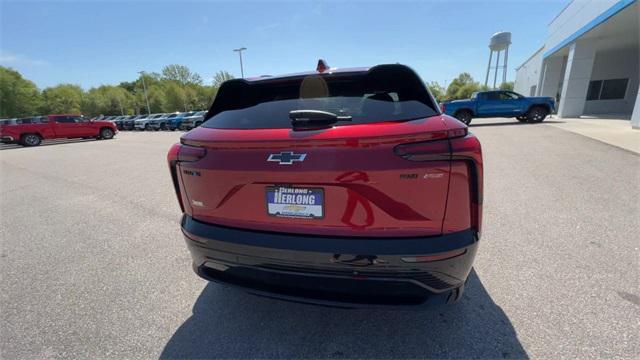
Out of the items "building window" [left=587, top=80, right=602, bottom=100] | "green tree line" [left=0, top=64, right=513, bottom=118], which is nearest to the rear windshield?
"building window" [left=587, top=80, right=602, bottom=100]

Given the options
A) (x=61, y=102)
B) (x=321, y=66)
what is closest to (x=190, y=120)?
(x=321, y=66)

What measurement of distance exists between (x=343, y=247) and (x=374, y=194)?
13.2 inches

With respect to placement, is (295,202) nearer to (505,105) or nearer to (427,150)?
(427,150)

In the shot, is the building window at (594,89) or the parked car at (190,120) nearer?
the building window at (594,89)

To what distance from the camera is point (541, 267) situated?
8.66ft

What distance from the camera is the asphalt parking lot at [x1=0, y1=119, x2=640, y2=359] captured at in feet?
6.19

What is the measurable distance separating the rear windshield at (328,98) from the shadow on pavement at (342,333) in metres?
1.19

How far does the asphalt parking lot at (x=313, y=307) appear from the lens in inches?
74.2

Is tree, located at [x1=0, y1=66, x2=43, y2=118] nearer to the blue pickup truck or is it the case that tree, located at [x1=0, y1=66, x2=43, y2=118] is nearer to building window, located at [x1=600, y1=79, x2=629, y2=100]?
the blue pickup truck

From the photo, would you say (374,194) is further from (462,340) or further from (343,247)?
(462,340)

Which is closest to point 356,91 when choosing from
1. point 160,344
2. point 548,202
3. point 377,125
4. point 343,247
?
point 377,125

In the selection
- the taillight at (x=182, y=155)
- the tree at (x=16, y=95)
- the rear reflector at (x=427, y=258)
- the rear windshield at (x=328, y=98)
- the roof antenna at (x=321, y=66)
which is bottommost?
the rear reflector at (x=427, y=258)

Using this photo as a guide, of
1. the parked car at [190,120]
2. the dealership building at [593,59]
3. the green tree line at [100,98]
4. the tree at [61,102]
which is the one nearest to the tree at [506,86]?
the green tree line at [100,98]

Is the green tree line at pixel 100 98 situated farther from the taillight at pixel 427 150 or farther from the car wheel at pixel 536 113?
the taillight at pixel 427 150
